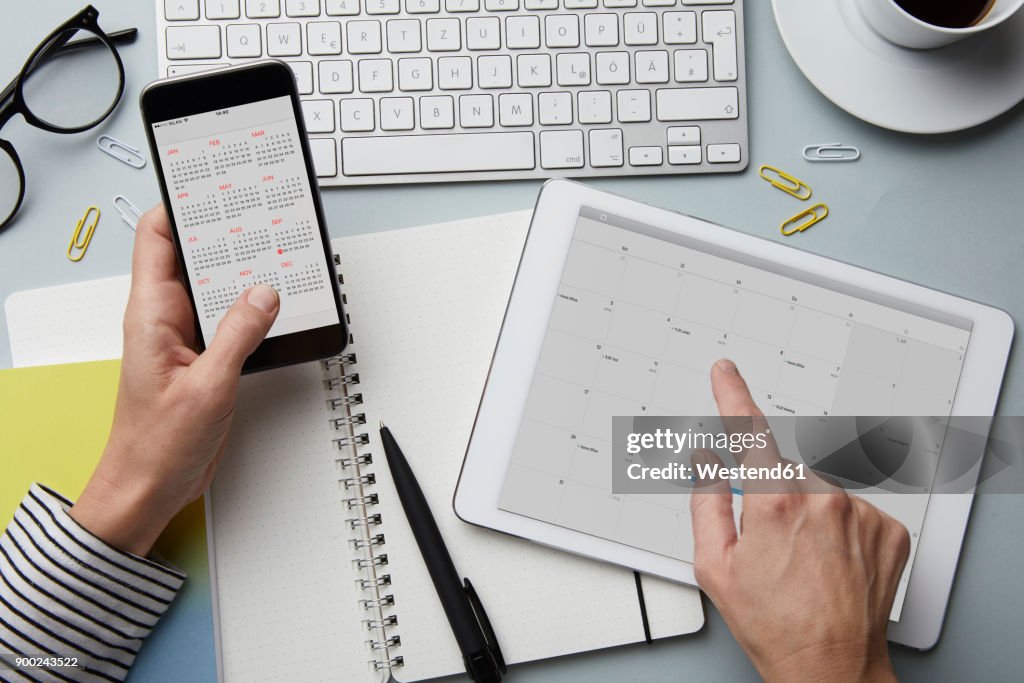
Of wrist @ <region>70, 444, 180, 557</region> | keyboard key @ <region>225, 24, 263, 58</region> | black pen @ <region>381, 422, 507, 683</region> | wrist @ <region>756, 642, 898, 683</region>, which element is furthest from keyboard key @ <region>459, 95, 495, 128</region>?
wrist @ <region>756, 642, 898, 683</region>

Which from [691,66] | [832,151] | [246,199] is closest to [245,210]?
[246,199]

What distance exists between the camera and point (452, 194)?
30.6 inches

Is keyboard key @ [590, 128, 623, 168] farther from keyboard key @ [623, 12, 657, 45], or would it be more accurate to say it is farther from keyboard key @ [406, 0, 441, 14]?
keyboard key @ [406, 0, 441, 14]

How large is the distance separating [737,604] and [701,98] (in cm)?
47

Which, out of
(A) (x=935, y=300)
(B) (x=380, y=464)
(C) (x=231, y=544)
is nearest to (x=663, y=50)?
(A) (x=935, y=300)

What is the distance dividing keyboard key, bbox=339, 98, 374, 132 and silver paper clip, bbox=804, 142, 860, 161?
1.44 feet

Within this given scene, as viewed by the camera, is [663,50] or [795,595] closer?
[795,595]

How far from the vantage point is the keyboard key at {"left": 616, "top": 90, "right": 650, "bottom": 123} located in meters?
0.76

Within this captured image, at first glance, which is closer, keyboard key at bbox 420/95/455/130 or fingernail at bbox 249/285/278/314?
fingernail at bbox 249/285/278/314

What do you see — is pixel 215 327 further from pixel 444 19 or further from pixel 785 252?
pixel 785 252

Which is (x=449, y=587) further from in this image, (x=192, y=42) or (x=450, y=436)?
(x=192, y=42)

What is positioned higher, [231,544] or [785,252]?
[785,252]

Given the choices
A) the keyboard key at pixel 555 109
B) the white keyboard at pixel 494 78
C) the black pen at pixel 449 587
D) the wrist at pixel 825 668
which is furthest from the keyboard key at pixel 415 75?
the wrist at pixel 825 668

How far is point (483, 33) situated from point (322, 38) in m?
0.16
